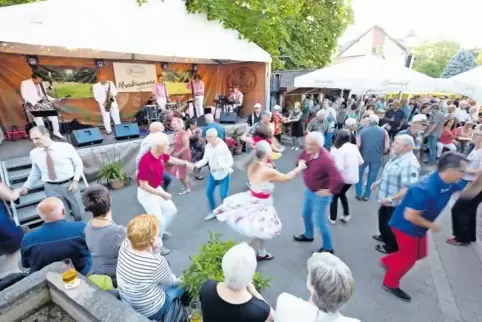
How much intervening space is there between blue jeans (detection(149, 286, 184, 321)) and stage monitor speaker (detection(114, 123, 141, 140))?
18.4ft

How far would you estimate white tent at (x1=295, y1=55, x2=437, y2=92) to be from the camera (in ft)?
19.4

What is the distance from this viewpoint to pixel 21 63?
727cm

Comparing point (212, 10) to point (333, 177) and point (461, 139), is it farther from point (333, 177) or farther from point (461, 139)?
point (461, 139)

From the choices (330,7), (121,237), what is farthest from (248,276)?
(330,7)

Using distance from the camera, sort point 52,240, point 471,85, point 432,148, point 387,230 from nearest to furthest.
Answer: point 52,240, point 387,230, point 471,85, point 432,148

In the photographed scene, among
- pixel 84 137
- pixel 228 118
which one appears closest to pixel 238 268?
pixel 84 137

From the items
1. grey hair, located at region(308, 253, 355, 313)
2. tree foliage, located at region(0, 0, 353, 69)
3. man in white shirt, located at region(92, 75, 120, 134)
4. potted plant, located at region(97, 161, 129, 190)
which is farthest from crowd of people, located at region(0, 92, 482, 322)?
tree foliage, located at region(0, 0, 353, 69)

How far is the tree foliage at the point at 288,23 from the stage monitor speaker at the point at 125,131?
317 centimetres

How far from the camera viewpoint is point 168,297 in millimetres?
2289

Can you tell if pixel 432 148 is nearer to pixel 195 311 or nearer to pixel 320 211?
pixel 320 211

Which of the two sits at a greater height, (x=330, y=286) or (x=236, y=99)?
(x=236, y=99)

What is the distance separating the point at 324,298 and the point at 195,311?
4.02ft

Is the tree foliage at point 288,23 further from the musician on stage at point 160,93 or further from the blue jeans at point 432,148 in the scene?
the blue jeans at point 432,148

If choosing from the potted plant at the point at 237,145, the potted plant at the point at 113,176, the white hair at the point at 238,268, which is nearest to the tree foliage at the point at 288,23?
the potted plant at the point at 237,145
